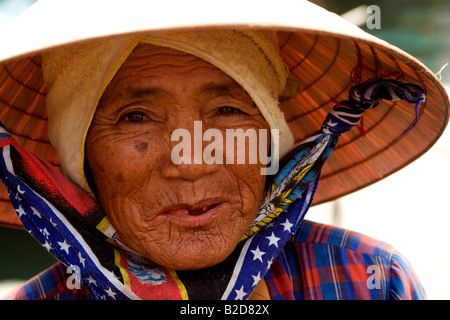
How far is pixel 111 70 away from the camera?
1.51 meters

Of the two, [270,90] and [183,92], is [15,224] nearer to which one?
[183,92]

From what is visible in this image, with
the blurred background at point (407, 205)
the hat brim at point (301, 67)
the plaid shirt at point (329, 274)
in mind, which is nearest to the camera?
the hat brim at point (301, 67)

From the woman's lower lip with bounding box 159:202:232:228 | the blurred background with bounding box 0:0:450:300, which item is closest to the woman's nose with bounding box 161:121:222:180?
the woman's lower lip with bounding box 159:202:232:228

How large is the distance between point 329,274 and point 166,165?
2.36 feet

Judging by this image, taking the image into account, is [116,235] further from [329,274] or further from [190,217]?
[329,274]

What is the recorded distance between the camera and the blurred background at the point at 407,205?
420 centimetres

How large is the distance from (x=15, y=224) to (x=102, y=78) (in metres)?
0.83

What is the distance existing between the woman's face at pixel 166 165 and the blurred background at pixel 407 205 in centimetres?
274

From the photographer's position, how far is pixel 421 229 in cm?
450

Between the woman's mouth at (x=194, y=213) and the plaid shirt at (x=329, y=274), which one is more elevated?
the woman's mouth at (x=194, y=213)

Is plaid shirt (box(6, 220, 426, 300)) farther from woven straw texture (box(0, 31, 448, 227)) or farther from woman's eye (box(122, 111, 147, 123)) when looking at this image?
woman's eye (box(122, 111, 147, 123))

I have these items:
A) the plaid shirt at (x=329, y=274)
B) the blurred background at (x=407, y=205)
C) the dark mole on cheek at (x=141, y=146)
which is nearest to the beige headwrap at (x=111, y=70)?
the dark mole on cheek at (x=141, y=146)

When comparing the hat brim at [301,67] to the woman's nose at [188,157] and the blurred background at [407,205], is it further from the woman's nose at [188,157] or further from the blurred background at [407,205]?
the blurred background at [407,205]
